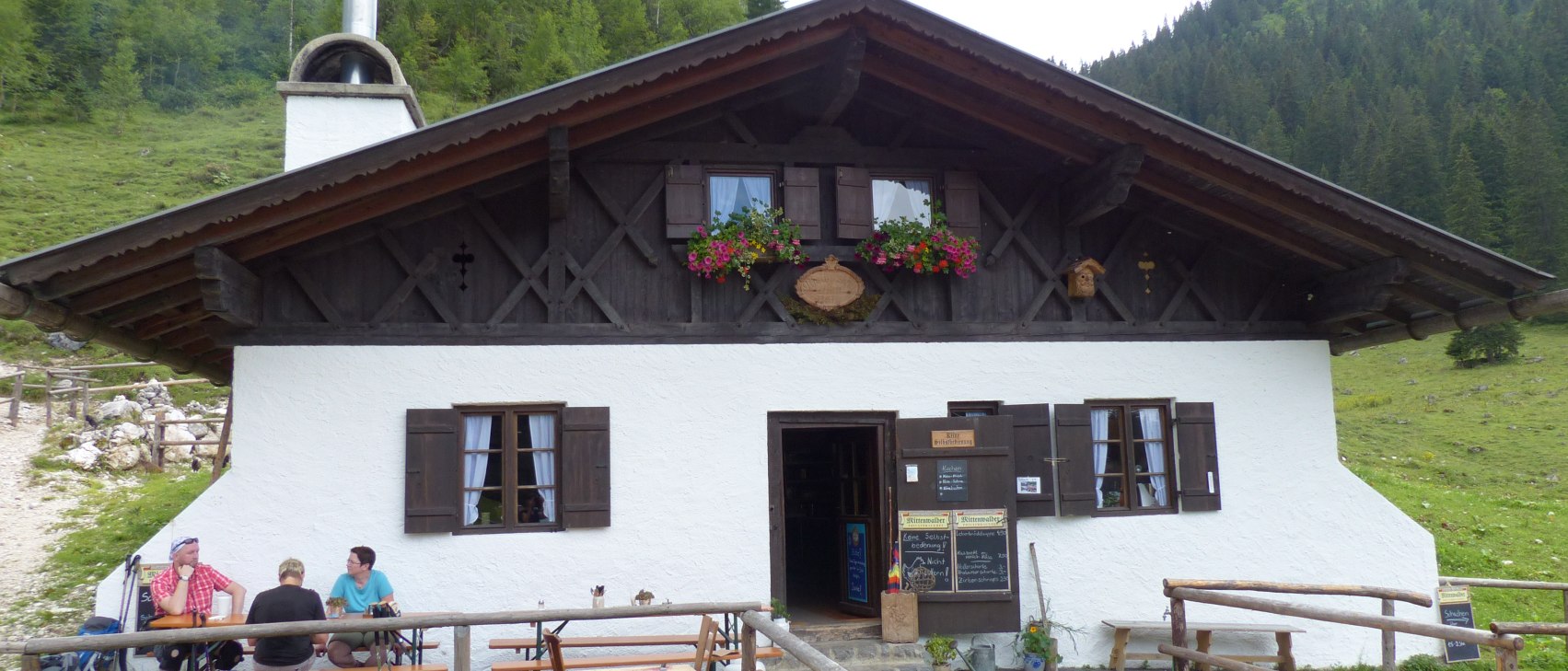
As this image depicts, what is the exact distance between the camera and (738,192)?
9406 mm

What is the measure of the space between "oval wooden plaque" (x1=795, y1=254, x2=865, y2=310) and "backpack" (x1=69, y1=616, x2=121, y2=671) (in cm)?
547

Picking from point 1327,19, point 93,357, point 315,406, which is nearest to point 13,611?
point 315,406

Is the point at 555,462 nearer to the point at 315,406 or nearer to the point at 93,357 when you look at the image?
the point at 315,406

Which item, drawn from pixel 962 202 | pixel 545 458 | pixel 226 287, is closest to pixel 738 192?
pixel 962 202

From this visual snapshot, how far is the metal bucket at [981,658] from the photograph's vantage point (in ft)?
28.8

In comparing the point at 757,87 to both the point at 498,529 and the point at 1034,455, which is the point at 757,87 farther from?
the point at 498,529

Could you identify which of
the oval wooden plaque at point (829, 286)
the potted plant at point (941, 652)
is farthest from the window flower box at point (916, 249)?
the potted plant at point (941, 652)

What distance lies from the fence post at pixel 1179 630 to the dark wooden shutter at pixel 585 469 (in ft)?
14.4

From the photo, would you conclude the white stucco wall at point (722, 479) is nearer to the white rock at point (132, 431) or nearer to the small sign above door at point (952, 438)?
the small sign above door at point (952, 438)

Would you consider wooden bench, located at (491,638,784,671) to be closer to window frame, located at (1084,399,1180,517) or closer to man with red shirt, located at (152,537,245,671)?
man with red shirt, located at (152,537,245,671)

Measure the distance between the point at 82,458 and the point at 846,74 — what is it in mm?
15858

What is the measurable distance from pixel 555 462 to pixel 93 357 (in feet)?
75.0

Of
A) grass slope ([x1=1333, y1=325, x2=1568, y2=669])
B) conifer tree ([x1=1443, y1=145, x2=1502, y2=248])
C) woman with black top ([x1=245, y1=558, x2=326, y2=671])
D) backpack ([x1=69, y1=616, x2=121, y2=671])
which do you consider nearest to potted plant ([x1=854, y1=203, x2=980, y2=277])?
woman with black top ([x1=245, y1=558, x2=326, y2=671])

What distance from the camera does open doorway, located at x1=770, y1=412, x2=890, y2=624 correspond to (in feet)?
30.0
